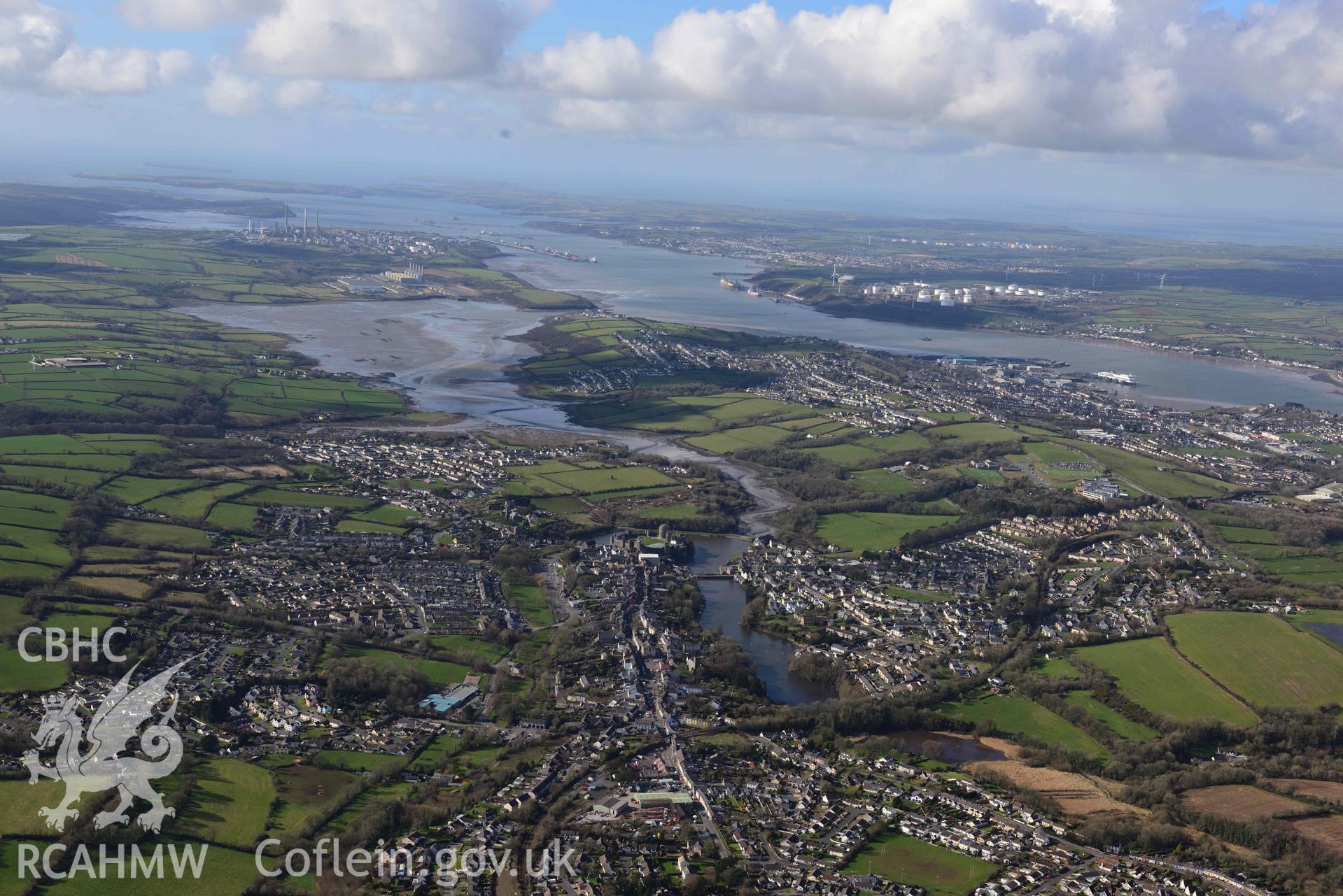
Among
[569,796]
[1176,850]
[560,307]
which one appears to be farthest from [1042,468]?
[560,307]

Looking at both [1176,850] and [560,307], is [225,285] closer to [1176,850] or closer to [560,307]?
[560,307]

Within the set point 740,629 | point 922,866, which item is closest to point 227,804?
point 922,866

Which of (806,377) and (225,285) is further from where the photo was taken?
(225,285)

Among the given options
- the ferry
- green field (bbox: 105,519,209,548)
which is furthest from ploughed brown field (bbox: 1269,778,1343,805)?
the ferry

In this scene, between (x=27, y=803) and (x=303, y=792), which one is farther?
(x=303, y=792)

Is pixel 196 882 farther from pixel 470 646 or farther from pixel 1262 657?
pixel 1262 657
